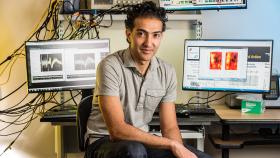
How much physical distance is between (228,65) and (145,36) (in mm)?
969

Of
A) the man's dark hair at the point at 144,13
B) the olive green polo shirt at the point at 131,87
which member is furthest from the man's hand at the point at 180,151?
the man's dark hair at the point at 144,13

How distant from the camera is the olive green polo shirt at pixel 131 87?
179 cm

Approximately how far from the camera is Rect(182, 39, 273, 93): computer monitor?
8.27 feet

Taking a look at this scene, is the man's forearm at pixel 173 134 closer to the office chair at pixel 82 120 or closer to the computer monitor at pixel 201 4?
the office chair at pixel 82 120

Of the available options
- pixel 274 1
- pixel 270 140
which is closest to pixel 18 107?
pixel 270 140

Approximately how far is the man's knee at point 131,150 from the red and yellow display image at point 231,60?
3.83ft

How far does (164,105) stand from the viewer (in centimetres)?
195

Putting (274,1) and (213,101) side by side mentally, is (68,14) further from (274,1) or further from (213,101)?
(274,1)

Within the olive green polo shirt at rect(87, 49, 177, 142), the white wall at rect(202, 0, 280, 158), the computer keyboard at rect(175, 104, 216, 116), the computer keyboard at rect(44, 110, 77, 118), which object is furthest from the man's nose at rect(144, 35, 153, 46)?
the white wall at rect(202, 0, 280, 158)

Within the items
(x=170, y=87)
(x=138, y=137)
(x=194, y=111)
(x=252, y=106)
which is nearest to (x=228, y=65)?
(x=252, y=106)

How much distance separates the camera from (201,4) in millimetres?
2504

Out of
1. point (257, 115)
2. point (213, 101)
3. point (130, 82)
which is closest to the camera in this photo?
point (130, 82)

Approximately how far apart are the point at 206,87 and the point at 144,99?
2.74ft

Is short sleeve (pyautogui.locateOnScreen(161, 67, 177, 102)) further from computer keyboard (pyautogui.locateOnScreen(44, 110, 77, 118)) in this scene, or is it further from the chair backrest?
computer keyboard (pyautogui.locateOnScreen(44, 110, 77, 118))
